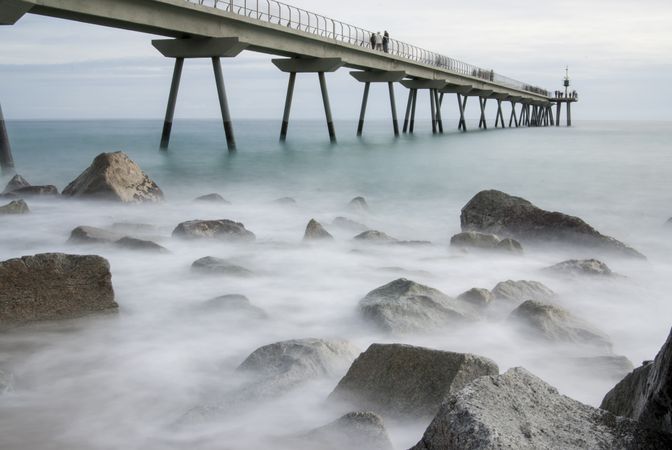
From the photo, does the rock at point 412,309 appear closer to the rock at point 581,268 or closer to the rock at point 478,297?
the rock at point 478,297

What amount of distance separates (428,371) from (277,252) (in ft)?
14.8

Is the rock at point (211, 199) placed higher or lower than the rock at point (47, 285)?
lower

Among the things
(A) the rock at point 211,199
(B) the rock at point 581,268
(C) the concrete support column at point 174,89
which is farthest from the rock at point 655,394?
(C) the concrete support column at point 174,89

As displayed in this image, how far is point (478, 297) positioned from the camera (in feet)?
17.1

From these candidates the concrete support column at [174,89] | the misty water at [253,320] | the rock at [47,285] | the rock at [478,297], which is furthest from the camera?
the concrete support column at [174,89]

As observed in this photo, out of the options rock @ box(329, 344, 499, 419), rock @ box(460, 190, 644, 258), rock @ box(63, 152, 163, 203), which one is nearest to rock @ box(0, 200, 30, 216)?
rock @ box(63, 152, 163, 203)

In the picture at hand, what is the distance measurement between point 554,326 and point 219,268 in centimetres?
296

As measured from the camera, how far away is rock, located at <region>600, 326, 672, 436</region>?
2.14m

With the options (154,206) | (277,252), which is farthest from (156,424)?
(154,206)

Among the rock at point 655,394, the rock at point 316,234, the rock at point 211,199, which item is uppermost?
the rock at point 655,394

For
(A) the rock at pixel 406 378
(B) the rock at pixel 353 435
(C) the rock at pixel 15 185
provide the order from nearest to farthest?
(B) the rock at pixel 353 435 < (A) the rock at pixel 406 378 < (C) the rock at pixel 15 185

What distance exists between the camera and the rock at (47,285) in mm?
4520

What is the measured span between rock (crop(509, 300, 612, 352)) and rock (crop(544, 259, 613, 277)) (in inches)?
63.9

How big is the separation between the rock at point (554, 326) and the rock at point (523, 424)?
2.34 m
